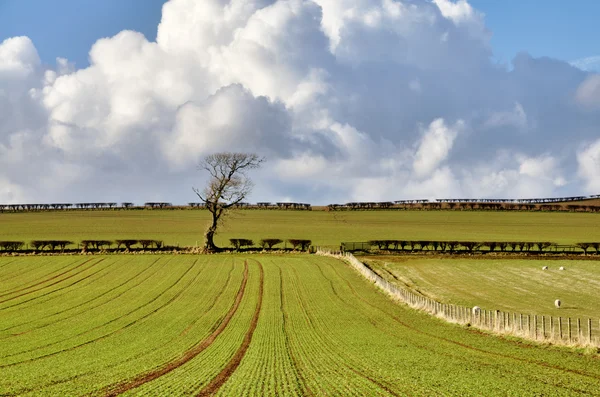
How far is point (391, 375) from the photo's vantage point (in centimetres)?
2112

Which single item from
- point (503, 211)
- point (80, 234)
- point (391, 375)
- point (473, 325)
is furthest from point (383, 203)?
point (391, 375)

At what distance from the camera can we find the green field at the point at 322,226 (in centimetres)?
10762

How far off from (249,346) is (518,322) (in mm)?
16849

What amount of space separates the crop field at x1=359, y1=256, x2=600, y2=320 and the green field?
28.0 metres

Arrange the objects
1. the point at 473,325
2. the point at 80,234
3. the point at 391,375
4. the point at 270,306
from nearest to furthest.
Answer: the point at 391,375 < the point at 473,325 < the point at 270,306 < the point at 80,234

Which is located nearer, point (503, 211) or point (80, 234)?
point (80, 234)

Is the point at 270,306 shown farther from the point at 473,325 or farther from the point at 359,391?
the point at 359,391

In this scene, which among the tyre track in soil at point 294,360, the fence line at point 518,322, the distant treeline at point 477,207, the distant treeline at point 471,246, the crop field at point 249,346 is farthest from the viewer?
the distant treeline at point 477,207

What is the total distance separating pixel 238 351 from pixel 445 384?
34.8ft

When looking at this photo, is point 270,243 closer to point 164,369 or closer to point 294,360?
point 294,360

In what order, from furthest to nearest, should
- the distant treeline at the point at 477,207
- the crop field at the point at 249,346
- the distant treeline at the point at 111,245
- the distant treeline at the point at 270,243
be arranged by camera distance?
1. the distant treeline at the point at 477,207
2. the distant treeline at the point at 270,243
3. the distant treeline at the point at 111,245
4. the crop field at the point at 249,346

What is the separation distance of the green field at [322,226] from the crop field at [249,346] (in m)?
48.3

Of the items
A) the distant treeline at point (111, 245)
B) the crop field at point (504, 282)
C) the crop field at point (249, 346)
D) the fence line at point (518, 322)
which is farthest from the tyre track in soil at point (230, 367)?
the distant treeline at point (111, 245)

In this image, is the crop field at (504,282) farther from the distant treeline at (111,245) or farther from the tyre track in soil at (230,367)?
the tyre track in soil at (230,367)
